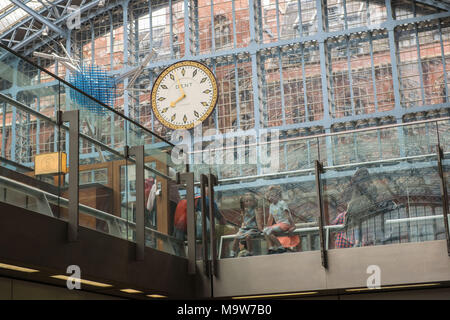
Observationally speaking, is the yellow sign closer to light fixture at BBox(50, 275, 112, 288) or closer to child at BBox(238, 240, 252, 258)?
light fixture at BBox(50, 275, 112, 288)

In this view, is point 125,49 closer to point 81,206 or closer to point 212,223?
point 212,223

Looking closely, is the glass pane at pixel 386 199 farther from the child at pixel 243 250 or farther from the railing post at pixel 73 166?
the railing post at pixel 73 166

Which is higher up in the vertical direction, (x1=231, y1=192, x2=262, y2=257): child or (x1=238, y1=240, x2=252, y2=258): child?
(x1=231, y1=192, x2=262, y2=257): child

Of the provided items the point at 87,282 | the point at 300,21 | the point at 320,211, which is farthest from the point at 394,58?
the point at 87,282

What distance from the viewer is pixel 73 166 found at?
5.99m

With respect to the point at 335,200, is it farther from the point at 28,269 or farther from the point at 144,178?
the point at 28,269

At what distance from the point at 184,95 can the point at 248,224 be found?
19.3 ft

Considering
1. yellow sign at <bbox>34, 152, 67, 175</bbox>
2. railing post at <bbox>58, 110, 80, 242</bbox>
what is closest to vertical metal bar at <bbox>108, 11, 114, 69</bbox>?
railing post at <bbox>58, 110, 80, 242</bbox>

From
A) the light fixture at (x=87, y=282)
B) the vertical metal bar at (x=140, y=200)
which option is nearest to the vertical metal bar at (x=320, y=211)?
the vertical metal bar at (x=140, y=200)

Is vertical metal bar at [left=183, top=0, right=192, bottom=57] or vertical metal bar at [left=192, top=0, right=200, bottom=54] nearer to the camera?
vertical metal bar at [left=183, top=0, right=192, bottom=57]

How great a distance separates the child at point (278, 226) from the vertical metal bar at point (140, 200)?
5.18 ft

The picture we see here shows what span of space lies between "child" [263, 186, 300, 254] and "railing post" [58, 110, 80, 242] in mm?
2681

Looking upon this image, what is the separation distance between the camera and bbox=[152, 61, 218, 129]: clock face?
13.6 metres
